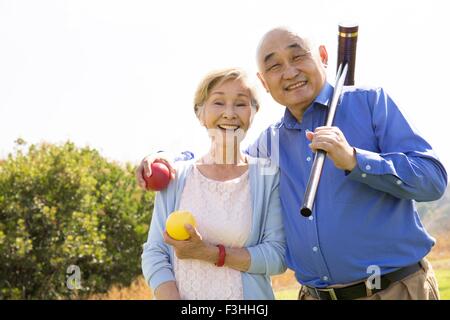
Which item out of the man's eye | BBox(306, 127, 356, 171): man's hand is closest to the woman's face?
the man's eye

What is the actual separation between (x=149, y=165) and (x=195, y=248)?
57 centimetres

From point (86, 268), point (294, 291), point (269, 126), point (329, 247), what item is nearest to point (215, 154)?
point (269, 126)

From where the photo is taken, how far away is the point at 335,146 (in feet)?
10.7

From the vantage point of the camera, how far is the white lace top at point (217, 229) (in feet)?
11.8

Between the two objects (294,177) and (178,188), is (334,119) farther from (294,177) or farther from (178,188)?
(178,188)

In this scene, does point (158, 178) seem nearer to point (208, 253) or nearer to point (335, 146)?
point (208, 253)

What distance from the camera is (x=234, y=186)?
368 cm

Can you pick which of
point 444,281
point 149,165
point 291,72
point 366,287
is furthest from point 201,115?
point 444,281

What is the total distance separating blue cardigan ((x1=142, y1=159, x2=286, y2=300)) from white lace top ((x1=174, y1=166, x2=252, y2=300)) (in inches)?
1.7

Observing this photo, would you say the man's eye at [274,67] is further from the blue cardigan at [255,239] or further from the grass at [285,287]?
the grass at [285,287]

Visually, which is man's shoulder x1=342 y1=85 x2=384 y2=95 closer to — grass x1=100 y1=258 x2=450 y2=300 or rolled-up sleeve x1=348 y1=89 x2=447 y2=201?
rolled-up sleeve x1=348 y1=89 x2=447 y2=201

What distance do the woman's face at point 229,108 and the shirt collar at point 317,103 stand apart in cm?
27

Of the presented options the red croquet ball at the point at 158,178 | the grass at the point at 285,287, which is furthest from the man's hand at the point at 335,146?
the grass at the point at 285,287
